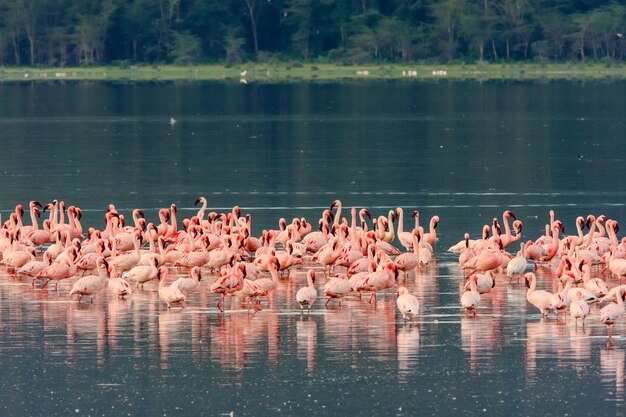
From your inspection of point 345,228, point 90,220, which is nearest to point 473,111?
point 90,220

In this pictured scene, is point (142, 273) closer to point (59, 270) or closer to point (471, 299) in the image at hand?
point (59, 270)

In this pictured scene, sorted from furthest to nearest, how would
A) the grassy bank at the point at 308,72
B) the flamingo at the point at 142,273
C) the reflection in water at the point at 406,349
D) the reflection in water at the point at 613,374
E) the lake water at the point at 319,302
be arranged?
the grassy bank at the point at 308,72
the flamingo at the point at 142,273
the reflection in water at the point at 406,349
the lake water at the point at 319,302
the reflection in water at the point at 613,374

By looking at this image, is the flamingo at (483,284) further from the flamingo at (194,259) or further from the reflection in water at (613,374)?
the flamingo at (194,259)

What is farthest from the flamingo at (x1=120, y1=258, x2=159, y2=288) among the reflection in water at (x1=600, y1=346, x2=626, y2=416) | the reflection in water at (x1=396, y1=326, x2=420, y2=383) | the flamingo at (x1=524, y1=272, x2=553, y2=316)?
the reflection in water at (x1=600, y1=346, x2=626, y2=416)

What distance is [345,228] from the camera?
23.4 m

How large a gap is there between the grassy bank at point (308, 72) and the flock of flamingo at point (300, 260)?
101457mm

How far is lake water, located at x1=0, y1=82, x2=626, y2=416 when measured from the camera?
15.6 m

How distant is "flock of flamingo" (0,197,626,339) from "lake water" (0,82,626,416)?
0.90 feet

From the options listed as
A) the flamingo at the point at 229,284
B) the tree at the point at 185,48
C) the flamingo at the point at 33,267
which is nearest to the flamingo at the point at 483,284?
the flamingo at the point at 229,284

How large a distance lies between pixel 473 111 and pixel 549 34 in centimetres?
5802

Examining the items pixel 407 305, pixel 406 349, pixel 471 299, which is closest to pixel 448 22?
pixel 471 299

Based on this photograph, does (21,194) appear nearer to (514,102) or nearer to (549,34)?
(514,102)

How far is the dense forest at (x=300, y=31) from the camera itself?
131 meters

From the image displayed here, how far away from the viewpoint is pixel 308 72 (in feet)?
442
